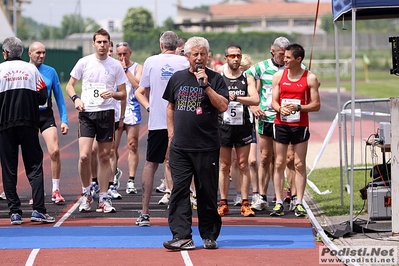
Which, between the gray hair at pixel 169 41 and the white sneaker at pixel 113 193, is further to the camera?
the white sneaker at pixel 113 193

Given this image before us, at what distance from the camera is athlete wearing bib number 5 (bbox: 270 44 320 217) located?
414 inches

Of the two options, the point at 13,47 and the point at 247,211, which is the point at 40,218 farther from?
the point at 247,211

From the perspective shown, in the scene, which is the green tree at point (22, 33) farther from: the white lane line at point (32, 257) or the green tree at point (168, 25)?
the white lane line at point (32, 257)

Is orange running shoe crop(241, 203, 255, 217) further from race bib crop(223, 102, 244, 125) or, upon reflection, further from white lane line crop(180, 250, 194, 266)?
white lane line crop(180, 250, 194, 266)

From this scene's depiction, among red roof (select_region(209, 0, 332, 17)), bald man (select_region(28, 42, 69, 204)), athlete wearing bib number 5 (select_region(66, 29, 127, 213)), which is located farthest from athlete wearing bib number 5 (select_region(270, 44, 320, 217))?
red roof (select_region(209, 0, 332, 17))

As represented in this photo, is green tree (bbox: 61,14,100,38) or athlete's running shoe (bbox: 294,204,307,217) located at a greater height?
green tree (bbox: 61,14,100,38)

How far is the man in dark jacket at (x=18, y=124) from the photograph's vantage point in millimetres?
9977

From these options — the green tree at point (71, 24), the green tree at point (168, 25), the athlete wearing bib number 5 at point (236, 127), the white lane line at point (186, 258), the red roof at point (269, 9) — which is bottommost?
the white lane line at point (186, 258)

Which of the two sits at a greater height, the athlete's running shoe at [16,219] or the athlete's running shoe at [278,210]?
the athlete's running shoe at [16,219]

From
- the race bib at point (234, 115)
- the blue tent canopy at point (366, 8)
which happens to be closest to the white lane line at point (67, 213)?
the race bib at point (234, 115)

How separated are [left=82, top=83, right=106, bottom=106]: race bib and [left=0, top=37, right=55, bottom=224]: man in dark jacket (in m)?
0.92

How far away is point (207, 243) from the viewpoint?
28.0 feet

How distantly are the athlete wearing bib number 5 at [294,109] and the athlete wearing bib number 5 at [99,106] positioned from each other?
206 centimetres

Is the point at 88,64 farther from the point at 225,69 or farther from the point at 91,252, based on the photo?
the point at 91,252
